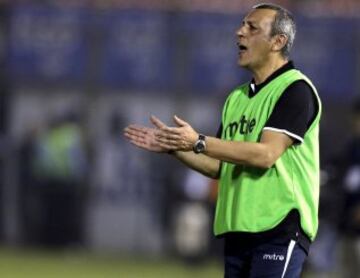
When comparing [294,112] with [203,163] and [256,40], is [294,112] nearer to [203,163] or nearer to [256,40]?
[256,40]

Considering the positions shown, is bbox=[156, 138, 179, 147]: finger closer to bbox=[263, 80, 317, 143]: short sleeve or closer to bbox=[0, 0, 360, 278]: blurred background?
bbox=[263, 80, 317, 143]: short sleeve

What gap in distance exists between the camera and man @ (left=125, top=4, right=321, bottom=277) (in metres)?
7.15

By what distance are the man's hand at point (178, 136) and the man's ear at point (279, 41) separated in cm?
74

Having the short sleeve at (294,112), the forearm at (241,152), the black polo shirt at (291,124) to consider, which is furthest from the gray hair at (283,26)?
the forearm at (241,152)

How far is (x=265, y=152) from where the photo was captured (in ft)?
23.4

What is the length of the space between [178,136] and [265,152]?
45 cm

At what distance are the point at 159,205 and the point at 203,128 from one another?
4.67 feet

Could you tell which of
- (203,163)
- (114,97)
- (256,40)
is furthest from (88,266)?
(256,40)

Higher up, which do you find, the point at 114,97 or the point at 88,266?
the point at 114,97

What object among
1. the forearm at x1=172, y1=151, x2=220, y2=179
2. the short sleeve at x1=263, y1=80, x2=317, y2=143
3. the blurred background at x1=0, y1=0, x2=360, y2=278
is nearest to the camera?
the short sleeve at x1=263, y1=80, x2=317, y2=143

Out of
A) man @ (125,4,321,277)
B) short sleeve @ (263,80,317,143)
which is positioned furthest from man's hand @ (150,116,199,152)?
short sleeve @ (263,80,317,143)

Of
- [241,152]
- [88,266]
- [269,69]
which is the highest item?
[269,69]

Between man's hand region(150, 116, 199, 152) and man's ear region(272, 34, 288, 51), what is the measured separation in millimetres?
741

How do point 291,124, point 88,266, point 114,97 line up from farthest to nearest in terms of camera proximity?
point 114,97 < point 88,266 < point 291,124
